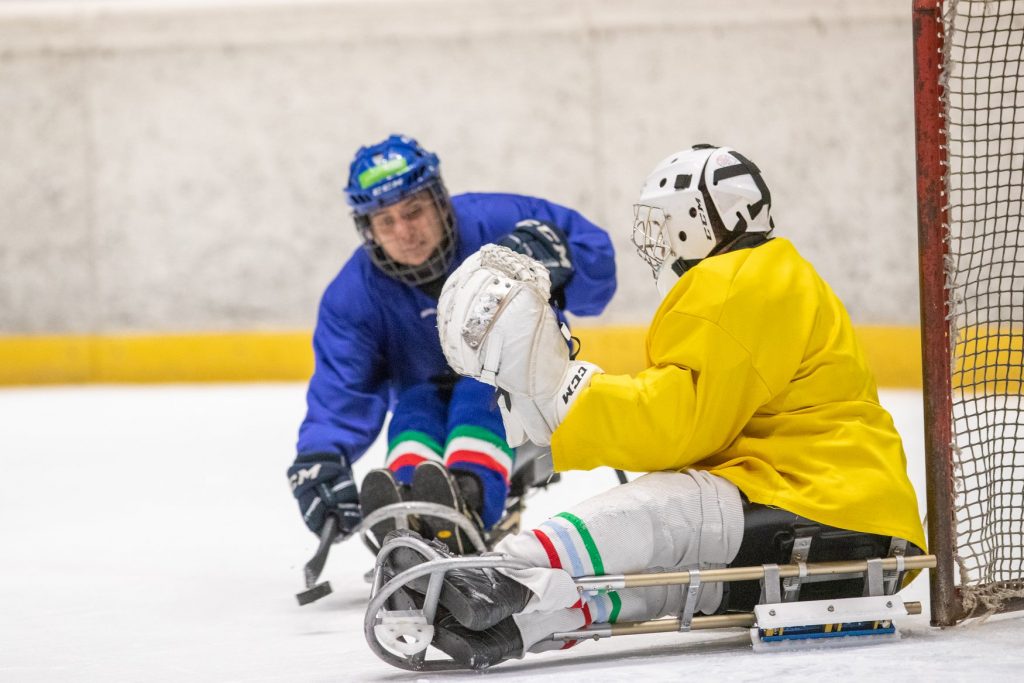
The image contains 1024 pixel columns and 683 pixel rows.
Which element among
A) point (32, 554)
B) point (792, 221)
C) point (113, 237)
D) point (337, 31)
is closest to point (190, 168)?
point (113, 237)

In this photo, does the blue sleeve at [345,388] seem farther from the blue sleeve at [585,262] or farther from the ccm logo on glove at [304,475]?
the blue sleeve at [585,262]

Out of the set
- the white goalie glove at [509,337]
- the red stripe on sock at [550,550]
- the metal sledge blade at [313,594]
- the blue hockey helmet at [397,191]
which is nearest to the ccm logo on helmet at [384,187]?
the blue hockey helmet at [397,191]

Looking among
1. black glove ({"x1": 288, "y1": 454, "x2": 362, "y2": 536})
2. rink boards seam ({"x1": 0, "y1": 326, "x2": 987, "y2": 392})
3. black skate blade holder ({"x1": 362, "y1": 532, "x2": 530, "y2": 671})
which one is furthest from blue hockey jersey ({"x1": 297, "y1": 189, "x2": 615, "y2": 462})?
rink boards seam ({"x1": 0, "y1": 326, "x2": 987, "y2": 392})

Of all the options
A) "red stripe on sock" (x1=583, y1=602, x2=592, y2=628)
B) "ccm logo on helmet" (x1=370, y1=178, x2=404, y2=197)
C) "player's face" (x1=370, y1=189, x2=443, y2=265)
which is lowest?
"red stripe on sock" (x1=583, y1=602, x2=592, y2=628)

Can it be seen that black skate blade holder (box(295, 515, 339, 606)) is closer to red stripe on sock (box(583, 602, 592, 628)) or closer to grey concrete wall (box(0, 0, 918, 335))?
red stripe on sock (box(583, 602, 592, 628))

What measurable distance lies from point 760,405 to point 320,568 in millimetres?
1321

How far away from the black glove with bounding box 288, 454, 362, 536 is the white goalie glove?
95 cm

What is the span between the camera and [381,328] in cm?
323

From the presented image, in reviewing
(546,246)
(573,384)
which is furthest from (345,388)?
(573,384)

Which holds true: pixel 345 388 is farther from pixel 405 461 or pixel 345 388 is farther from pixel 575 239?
pixel 575 239

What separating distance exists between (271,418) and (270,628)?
309 cm

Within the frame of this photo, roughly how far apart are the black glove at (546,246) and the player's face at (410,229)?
196 mm

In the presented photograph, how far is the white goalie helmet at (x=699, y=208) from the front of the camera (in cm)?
220

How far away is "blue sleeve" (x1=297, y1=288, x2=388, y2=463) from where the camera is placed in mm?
3061
